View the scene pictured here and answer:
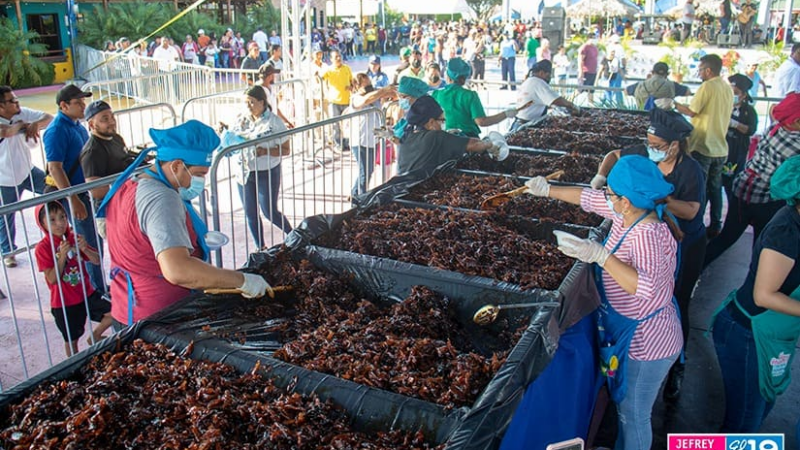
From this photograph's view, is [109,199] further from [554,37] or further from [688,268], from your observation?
[554,37]

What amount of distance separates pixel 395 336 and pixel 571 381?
3.45ft

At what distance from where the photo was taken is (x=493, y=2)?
56781 millimetres

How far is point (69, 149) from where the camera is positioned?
5504 mm

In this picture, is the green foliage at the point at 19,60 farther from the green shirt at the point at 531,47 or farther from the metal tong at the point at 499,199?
the metal tong at the point at 499,199

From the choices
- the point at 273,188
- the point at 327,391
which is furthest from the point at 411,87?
the point at 327,391

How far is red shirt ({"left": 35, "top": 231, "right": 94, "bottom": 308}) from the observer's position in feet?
14.2

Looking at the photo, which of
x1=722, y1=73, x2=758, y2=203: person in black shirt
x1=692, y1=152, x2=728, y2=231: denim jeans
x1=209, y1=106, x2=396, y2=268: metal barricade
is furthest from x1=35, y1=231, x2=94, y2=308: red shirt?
x1=722, y1=73, x2=758, y2=203: person in black shirt

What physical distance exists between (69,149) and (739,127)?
764 cm

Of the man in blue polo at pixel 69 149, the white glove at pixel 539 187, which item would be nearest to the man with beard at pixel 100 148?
the man in blue polo at pixel 69 149

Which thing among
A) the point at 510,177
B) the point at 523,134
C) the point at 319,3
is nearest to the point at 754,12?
the point at 319,3

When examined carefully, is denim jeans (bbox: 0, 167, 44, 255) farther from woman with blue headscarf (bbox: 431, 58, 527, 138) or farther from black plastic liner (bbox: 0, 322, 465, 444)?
woman with blue headscarf (bbox: 431, 58, 527, 138)

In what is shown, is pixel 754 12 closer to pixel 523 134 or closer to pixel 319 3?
pixel 319 3

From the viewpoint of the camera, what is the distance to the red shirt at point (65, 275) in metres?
4.32

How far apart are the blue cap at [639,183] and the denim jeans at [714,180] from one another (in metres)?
4.35
